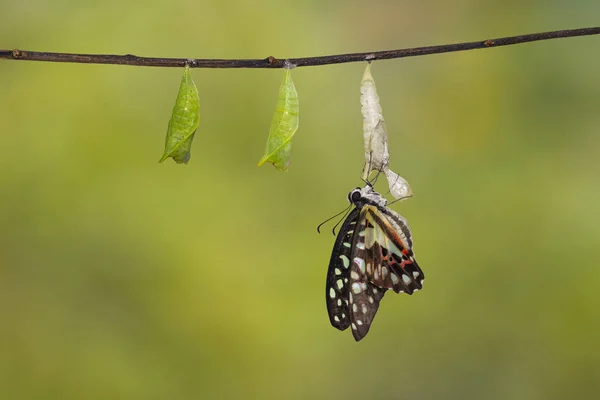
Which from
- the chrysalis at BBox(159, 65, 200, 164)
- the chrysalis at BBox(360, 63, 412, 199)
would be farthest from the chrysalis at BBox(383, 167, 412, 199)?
the chrysalis at BBox(159, 65, 200, 164)

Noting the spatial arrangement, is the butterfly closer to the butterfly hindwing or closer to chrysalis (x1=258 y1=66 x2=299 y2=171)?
the butterfly hindwing

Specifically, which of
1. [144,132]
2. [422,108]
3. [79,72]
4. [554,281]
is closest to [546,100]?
[422,108]

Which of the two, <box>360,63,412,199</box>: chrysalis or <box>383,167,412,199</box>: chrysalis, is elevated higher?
<box>360,63,412,199</box>: chrysalis

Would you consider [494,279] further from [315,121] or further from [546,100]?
[315,121]

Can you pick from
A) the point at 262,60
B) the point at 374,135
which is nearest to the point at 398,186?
the point at 374,135

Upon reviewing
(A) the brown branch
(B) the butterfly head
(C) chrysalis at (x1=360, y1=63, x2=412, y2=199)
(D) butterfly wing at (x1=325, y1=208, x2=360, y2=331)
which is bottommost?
(D) butterfly wing at (x1=325, y1=208, x2=360, y2=331)

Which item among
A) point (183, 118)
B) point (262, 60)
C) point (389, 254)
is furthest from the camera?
point (389, 254)

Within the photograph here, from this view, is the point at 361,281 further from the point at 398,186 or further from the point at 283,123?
the point at 283,123

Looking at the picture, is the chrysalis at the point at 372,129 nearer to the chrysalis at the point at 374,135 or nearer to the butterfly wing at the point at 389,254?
the chrysalis at the point at 374,135
